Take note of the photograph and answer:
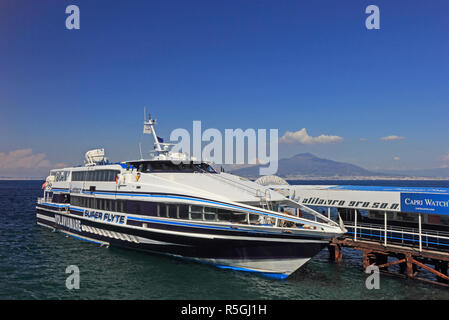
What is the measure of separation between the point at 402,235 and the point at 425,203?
311 cm

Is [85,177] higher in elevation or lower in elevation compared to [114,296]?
higher

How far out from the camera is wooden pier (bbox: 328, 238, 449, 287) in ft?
55.7

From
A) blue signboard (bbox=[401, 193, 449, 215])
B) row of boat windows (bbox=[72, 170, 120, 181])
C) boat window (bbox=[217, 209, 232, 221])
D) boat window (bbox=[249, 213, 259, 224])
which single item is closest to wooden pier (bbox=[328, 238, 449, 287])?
blue signboard (bbox=[401, 193, 449, 215])

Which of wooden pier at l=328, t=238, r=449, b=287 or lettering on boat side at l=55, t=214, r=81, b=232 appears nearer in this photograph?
wooden pier at l=328, t=238, r=449, b=287

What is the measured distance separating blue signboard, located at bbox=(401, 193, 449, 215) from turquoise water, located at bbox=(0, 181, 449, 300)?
4.13 metres

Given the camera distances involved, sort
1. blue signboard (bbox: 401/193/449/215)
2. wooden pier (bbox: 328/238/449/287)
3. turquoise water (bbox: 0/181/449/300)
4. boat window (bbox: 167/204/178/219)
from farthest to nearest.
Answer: boat window (bbox: 167/204/178/219) → wooden pier (bbox: 328/238/449/287) → blue signboard (bbox: 401/193/449/215) → turquoise water (bbox: 0/181/449/300)

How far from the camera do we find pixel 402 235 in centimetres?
1895

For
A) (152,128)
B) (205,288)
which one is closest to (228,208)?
(205,288)

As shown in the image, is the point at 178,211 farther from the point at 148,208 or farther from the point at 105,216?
the point at 105,216

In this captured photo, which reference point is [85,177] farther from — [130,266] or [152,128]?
[130,266]

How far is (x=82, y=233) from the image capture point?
25656 mm

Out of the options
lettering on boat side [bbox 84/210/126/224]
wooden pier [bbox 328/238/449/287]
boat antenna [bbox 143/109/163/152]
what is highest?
boat antenna [bbox 143/109/163/152]

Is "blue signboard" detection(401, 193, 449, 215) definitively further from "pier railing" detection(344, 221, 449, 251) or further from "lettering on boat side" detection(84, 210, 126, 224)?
"lettering on boat side" detection(84, 210, 126, 224)
